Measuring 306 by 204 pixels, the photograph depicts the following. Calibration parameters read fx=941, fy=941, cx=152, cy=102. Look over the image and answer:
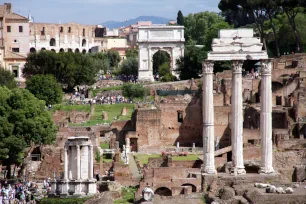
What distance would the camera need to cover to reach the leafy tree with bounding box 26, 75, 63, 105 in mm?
65062

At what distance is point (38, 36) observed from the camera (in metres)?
118

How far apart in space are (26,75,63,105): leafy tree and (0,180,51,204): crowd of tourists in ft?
89.5

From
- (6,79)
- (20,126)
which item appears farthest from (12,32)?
(20,126)

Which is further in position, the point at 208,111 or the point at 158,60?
the point at 158,60

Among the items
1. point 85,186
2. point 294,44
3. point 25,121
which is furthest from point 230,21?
point 85,186

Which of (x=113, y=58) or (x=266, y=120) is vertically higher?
(x=113, y=58)

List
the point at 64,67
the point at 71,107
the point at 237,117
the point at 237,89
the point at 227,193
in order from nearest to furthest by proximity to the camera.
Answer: the point at 227,193 < the point at 237,117 < the point at 237,89 < the point at 71,107 < the point at 64,67

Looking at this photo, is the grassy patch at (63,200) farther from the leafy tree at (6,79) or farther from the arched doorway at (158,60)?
the arched doorway at (158,60)

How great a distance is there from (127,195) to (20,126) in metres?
10.2

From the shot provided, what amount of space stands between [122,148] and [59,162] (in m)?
9.63

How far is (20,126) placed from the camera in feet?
143

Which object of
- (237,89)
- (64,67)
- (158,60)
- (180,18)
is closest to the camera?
(237,89)

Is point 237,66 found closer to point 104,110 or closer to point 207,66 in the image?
point 207,66

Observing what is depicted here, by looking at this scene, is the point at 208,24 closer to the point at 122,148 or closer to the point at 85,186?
the point at 122,148
